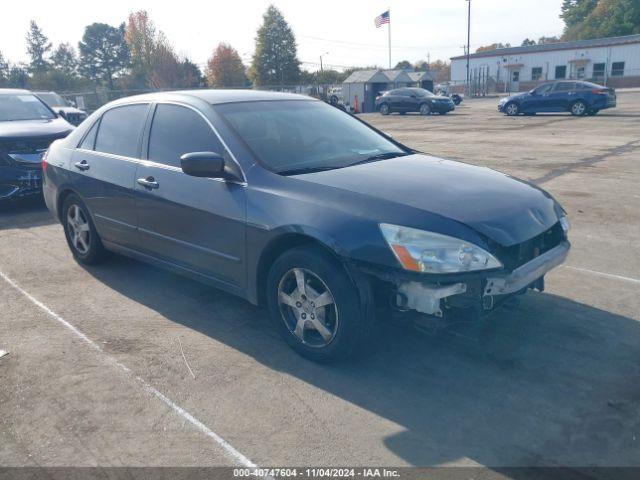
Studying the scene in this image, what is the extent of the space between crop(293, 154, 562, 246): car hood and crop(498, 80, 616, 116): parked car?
72.2ft

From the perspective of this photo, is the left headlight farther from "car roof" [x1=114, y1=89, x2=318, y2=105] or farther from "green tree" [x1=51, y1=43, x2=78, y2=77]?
"green tree" [x1=51, y1=43, x2=78, y2=77]

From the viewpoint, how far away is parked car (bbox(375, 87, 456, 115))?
30.1 m

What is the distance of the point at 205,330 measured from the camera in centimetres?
432

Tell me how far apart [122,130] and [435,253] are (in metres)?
3.25

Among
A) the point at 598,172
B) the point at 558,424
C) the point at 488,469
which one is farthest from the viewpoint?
the point at 598,172

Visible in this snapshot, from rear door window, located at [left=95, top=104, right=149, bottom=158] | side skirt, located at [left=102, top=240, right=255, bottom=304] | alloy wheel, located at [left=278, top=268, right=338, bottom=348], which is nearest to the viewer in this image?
alloy wheel, located at [left=278, top=268, right=338, bottom=348]

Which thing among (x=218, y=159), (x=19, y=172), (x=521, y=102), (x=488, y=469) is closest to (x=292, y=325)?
(x=218, y=159)

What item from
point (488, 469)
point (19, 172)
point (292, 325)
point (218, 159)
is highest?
point (218, 159)

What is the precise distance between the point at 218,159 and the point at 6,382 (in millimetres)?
1947

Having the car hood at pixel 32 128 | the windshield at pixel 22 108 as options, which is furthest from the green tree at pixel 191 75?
the car hood at pixel 32 128

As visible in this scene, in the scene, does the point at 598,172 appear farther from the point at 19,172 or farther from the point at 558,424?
the point at 19,172

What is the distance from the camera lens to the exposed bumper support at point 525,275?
3320 mm

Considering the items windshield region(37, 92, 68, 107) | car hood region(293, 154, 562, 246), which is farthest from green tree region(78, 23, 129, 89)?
car hood region(293, 154, 562, 246)

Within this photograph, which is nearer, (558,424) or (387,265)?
(558,424)
